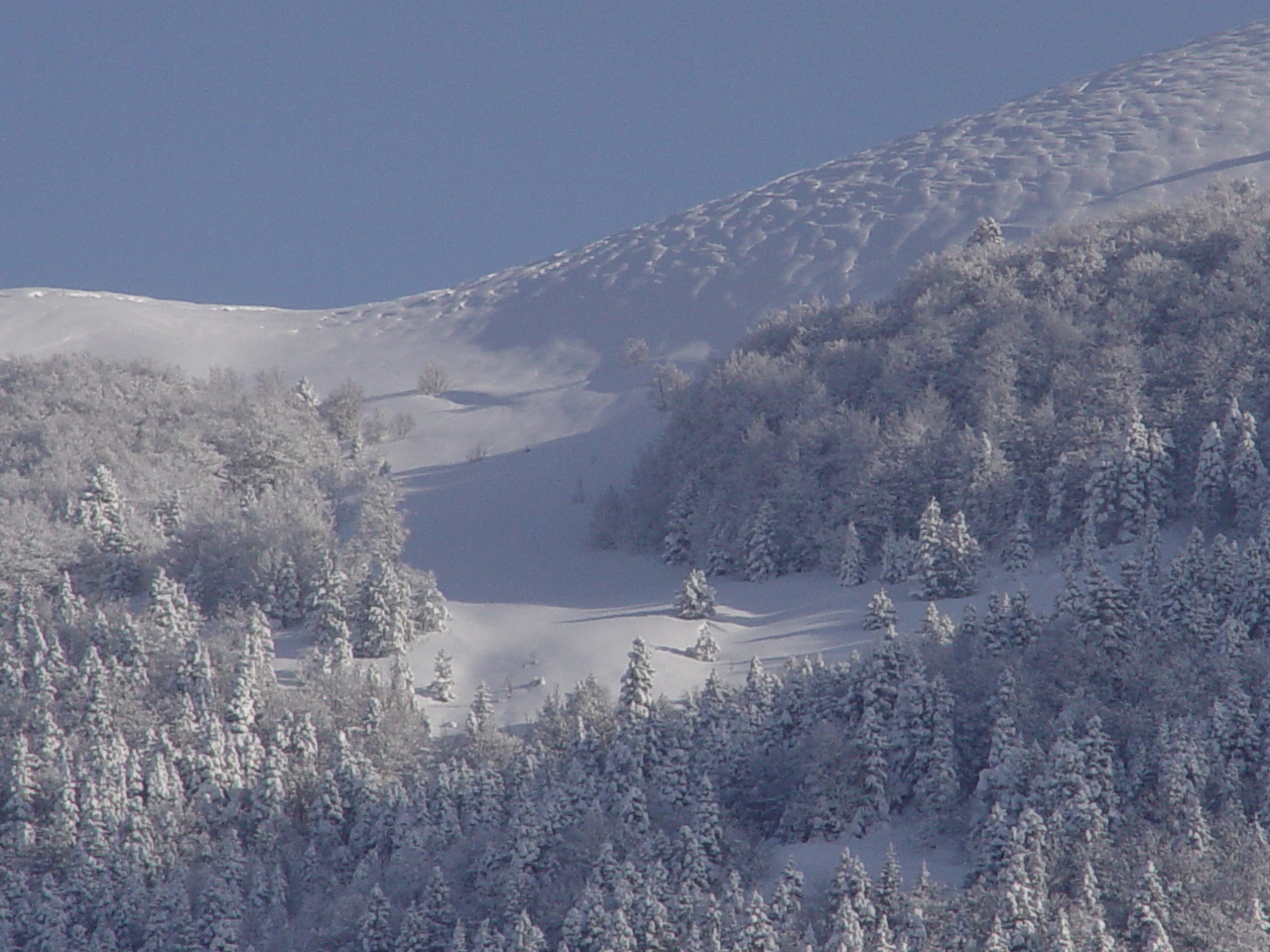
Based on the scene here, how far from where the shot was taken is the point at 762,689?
3362 cm

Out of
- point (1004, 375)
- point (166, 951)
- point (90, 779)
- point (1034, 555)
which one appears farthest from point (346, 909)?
point (1004, 375)

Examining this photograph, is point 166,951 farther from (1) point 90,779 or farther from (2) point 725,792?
(2) point 725,792

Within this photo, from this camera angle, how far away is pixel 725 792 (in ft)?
105

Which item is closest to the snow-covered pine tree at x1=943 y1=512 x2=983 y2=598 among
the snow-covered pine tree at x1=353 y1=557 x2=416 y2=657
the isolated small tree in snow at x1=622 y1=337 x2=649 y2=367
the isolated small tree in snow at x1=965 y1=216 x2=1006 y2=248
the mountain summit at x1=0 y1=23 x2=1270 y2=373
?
the snow-covered pine tree at x1=353 y1=557 x2=416 y2=657

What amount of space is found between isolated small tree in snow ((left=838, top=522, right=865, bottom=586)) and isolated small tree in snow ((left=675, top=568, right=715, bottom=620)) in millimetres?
4446

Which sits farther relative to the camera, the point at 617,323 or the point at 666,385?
the point at 617,323

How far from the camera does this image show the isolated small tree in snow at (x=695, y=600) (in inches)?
1618

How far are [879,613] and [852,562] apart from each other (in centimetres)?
553

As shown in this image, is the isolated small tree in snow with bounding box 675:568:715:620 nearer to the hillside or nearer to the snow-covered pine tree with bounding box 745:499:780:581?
the hillside

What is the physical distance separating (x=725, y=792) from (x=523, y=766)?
4.68 meters

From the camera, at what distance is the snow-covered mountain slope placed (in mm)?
43531

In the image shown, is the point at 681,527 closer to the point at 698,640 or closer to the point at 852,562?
the point at 852,562

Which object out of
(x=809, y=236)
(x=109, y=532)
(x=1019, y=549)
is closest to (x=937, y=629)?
(x=1019, y=549)

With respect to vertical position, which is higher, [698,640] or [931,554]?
[931,554]
